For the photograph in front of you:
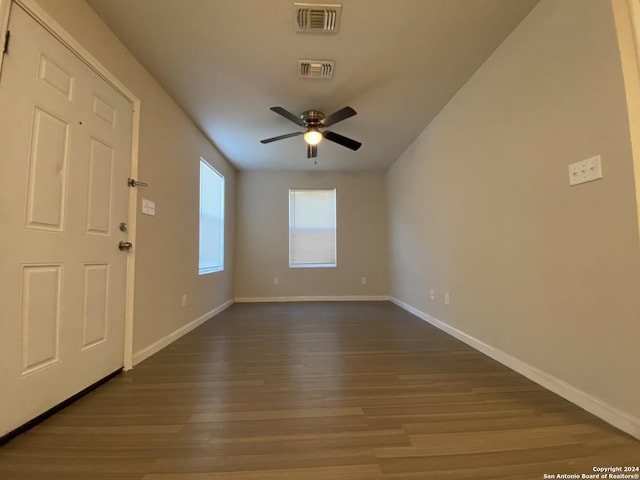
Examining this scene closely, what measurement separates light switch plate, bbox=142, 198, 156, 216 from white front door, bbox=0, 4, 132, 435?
274 millimetres

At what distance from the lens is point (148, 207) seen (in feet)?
7.54

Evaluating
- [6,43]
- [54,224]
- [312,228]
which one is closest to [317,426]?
[54,224]

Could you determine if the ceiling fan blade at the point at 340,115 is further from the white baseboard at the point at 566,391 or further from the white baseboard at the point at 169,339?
the white baseboard at the point at 169,339

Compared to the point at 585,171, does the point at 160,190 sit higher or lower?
higher

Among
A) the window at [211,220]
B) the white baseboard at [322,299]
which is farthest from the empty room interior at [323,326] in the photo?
the white baseboard at [322,299]

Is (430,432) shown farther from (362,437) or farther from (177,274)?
(177,274)

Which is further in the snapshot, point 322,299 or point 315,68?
point 322,299

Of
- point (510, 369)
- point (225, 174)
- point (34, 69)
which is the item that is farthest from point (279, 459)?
point (225, 174)

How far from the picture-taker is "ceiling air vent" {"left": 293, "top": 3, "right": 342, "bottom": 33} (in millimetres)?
1719

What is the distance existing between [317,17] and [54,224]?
1903 millimetres

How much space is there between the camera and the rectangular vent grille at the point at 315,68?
7.17 ft

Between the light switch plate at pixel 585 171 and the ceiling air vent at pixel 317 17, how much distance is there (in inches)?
62.9

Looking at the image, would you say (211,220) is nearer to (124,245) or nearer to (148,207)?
(148,207)

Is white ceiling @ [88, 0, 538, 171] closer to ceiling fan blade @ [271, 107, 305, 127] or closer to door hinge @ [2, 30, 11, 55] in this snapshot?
ceiling fan blade @ [271, 107, 305, 127]
